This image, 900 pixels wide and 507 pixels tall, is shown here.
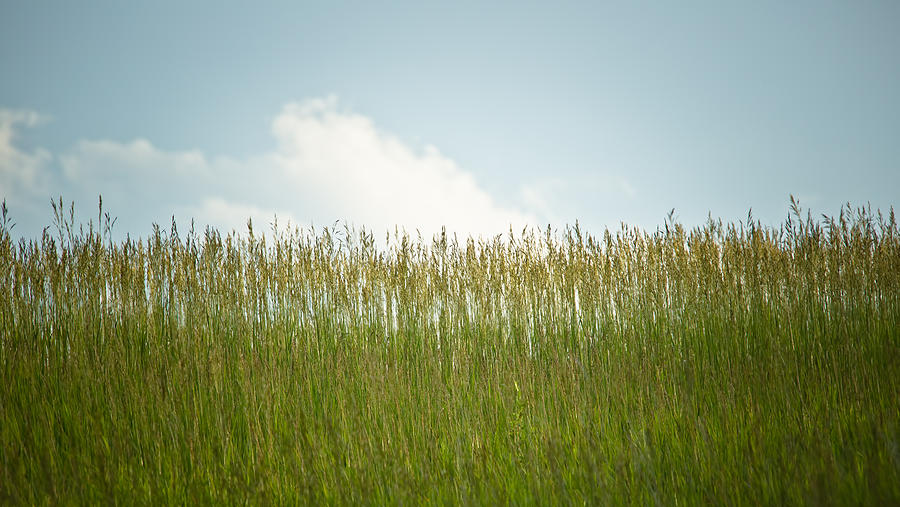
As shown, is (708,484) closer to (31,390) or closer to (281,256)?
(281,256)

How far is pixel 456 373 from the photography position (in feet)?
13.8

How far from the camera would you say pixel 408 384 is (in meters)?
4.27

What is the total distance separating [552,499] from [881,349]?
3578 millimetres

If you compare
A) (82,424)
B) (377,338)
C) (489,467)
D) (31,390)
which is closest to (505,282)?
(377,338)

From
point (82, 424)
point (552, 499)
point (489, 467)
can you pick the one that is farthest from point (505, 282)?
point (82, 424)

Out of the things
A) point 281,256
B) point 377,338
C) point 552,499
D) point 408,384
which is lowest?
point 552,499

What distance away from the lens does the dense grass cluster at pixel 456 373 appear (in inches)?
105

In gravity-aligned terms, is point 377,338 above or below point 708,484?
above

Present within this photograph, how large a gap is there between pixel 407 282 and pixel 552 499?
325 centimetres

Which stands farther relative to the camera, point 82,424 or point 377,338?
point 377,338

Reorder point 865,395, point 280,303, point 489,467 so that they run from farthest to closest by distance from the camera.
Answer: point 280,303
point 865,395
point 489,467

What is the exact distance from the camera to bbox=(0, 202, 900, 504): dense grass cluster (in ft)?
8.75

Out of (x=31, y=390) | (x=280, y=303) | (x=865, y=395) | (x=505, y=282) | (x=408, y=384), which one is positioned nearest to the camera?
(x=865, y=395)

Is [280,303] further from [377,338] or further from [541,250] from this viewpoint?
[541,250]
